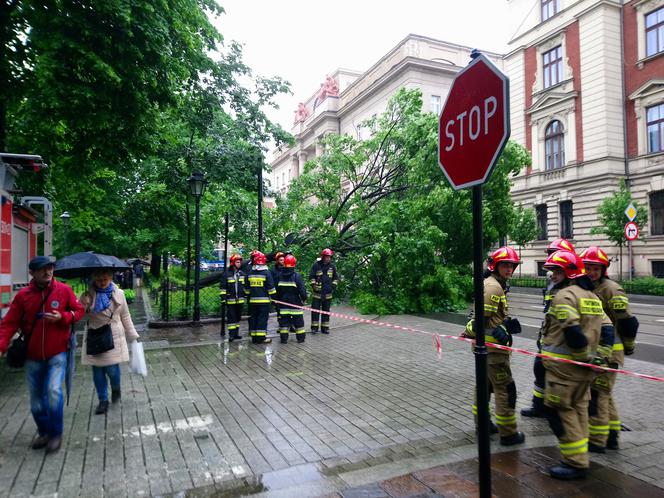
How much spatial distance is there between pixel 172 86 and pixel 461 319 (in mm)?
9443

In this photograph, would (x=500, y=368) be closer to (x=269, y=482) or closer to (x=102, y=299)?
(x=269, y=482)

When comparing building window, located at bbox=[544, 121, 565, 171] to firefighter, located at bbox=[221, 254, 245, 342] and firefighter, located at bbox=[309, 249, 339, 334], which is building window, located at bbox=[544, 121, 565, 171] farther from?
firefighter, located at bbox=[221, 254, 245, 342]

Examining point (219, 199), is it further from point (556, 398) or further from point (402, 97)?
point (556, 398)

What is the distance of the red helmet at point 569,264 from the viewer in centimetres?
407

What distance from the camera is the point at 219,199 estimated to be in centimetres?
1944

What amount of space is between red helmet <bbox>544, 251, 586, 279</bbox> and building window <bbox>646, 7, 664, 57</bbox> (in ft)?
92.7

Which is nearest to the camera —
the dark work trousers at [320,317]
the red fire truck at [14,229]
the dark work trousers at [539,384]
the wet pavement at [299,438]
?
the wet pavement at [299,438]

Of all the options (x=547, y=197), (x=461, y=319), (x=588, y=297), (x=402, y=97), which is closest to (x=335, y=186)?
(x=402, y=97)

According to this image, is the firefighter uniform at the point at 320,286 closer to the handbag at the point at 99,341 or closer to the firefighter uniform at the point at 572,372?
the handbag at the point at 99,341

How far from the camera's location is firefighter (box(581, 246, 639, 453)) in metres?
4.28

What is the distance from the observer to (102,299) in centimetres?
552

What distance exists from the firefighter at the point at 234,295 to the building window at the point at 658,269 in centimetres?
2305

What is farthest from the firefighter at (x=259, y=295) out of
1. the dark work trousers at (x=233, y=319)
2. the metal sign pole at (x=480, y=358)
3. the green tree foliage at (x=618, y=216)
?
the green tree foliage at (x=618, y=216)

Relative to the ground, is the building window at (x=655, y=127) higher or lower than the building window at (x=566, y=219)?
higher
